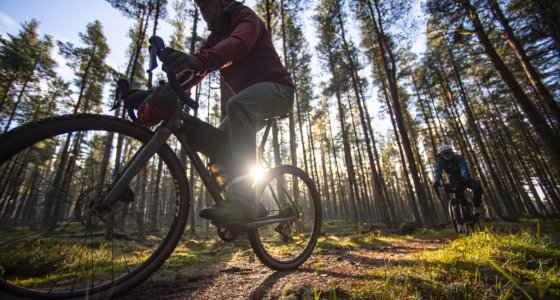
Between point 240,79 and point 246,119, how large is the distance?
1.56 feet

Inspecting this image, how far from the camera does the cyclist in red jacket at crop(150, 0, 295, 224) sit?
1763mm

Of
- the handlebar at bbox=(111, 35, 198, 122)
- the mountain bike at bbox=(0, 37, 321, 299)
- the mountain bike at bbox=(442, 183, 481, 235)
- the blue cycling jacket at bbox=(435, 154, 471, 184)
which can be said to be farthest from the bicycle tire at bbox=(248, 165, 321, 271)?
the blue cycling jacket at bbox=(435, 154, 471, 184)

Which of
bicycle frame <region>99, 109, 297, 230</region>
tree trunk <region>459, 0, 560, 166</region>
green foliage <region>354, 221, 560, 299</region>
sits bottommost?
green foliage <region>354, 221, 560, 299</region>

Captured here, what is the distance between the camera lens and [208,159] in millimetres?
2285

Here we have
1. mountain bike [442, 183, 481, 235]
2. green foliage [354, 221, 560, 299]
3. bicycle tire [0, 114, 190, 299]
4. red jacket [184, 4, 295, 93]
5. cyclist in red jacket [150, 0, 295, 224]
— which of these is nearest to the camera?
green foliage [354, 221, 560, 299]

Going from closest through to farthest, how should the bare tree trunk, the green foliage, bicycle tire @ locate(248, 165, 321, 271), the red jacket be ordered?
the green foliage → the red jacket → bicycle tire @ locate(248, 165, 321, 271) → the bare tree trunk

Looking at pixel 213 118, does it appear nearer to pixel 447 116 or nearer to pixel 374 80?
pixel 374 80

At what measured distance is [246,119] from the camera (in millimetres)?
2062

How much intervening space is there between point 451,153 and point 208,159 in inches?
221

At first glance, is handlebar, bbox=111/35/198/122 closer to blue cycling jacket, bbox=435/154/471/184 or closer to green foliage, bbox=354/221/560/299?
green foliage, bbox=354/221/560/299

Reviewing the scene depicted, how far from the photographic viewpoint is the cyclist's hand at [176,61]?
5.13 ft

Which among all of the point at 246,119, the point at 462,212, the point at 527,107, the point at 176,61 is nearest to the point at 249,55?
the point at 246,119

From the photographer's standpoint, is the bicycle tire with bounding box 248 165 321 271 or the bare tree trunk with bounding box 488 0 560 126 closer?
Result: the bicycle tire with bounding box 248 165 321 271

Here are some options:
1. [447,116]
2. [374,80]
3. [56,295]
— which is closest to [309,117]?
[374,80]
